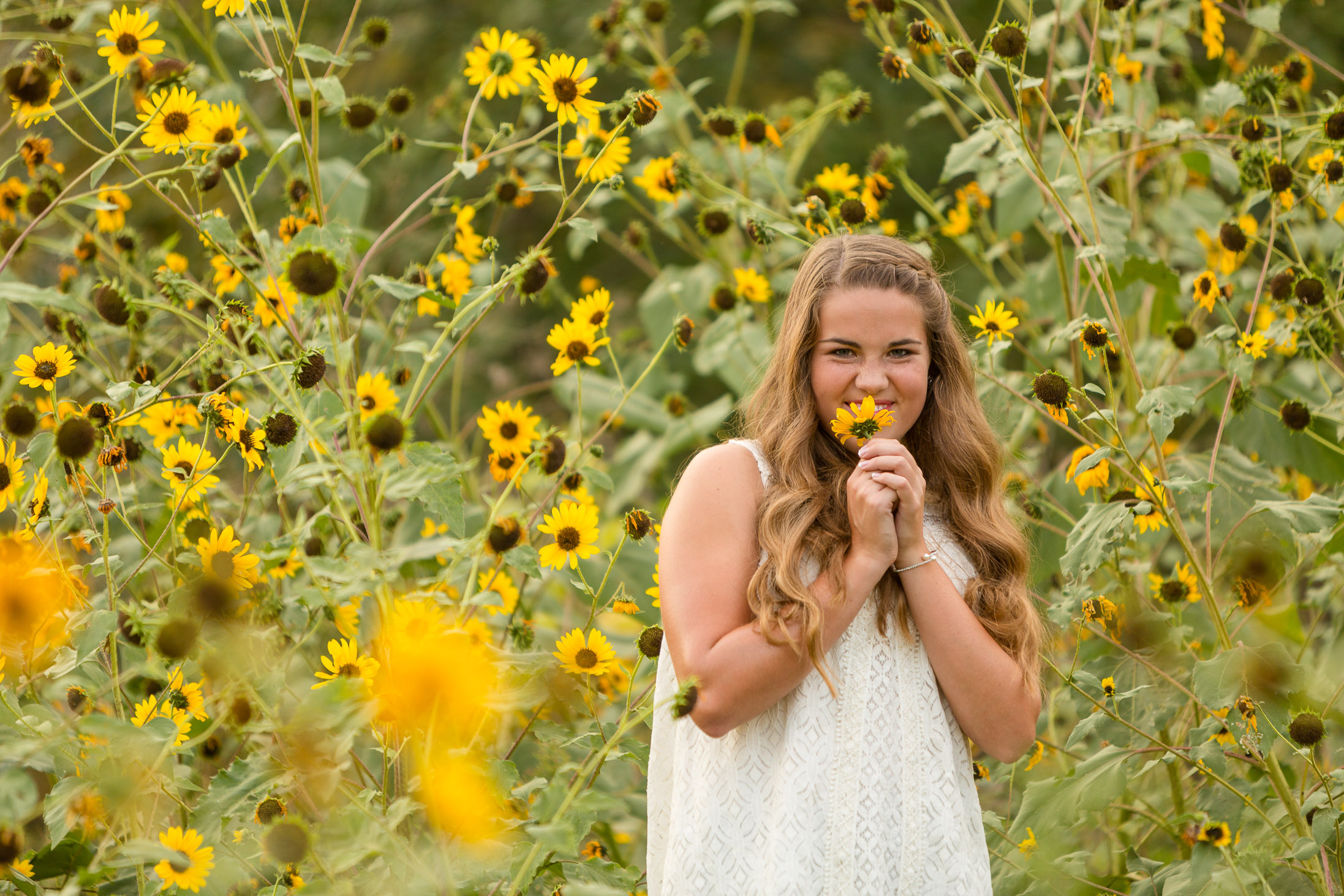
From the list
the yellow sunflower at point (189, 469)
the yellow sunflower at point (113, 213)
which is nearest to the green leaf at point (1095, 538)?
the yellow sunflower at point (189, 469)

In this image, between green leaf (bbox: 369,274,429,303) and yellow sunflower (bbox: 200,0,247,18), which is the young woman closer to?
green leaf (bbox: 369,274,429,303)

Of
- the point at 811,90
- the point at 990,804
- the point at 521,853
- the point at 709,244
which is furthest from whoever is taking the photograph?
the point at 811,90

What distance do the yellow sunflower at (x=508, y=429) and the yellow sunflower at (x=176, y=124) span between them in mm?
515

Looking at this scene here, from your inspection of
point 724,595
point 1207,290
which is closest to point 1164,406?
point 1207,290

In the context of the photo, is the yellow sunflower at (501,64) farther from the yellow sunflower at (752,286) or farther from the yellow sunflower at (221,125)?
the yellow sunflower at (752,286)

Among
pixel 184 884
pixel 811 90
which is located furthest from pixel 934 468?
pixel 811 90

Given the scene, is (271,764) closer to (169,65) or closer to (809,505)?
(809,505)

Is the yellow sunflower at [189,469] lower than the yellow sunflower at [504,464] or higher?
higher

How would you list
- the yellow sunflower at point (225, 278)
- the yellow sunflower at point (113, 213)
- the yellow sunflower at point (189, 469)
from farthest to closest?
the yellow sunflower at point (113, 213) → the yellow sunflower at point (225, 278) → the yellow sunflower at point (189, 469)

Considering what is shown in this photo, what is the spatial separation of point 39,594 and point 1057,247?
5.18 feet

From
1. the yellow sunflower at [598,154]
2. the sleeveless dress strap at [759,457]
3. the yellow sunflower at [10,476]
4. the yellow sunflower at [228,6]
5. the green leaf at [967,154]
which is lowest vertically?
the sleeveless dress strap at [759,457]

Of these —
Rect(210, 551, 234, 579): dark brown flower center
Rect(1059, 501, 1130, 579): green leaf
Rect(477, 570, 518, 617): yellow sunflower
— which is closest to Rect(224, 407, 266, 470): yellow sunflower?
Rect(210, 551, 234, 579): dark brown flower center

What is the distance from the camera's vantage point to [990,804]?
2.18 meters

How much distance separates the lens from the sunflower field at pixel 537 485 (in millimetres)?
1062
